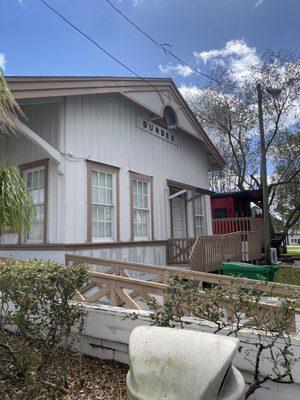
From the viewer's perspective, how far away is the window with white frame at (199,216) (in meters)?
13.6

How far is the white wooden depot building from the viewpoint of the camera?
8273mm

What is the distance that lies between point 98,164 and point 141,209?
6.87ft

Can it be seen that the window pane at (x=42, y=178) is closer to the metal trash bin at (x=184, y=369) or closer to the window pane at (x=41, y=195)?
the window pane at (x=41, y=195)

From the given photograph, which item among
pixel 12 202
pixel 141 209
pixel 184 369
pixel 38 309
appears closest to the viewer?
pixel 184 369

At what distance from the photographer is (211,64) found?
26.5m

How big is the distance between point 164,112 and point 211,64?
16347 millimetres

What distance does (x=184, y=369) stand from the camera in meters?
2.57

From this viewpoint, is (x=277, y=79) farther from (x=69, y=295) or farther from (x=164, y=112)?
(x=69, y=295)

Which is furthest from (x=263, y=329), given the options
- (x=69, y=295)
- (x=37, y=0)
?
(x=37, y=0)

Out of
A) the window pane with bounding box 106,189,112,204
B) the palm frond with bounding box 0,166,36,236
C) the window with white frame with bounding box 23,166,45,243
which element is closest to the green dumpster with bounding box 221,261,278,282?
the window pane with bounding box 106,189,112,204

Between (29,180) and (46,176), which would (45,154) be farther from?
(29,180)

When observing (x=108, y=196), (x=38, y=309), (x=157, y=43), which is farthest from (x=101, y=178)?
(x=38, y=309)

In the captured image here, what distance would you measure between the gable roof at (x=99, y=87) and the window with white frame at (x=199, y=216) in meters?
2.17

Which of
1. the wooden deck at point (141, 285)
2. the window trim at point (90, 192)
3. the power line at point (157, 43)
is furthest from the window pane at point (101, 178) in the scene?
the power line at point (157, 43)
